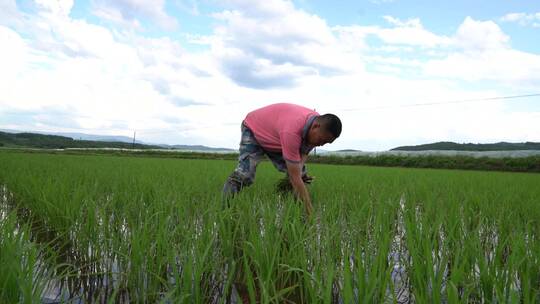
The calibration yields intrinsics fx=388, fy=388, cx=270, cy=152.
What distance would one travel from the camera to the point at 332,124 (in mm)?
2314

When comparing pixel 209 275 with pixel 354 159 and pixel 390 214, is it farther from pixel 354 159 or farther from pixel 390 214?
pixel 354 159

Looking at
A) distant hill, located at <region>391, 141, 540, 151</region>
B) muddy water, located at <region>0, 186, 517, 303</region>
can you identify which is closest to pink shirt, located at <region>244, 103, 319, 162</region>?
muddy water, located at <region>0, 186, 517, 303</region>

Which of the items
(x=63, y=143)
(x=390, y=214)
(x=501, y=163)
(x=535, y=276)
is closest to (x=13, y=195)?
(x=390, y=214)

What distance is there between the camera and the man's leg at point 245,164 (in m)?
3.01

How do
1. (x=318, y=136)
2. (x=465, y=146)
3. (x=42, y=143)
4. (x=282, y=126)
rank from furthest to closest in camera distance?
(x=42, y=143)
(x=465, y=146)
(x=282, y=126)
(x=318, y=136)

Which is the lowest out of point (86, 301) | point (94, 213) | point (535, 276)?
point (86, 301)

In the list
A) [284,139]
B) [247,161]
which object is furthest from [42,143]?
[284,139]

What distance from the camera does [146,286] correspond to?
1424 millimetres

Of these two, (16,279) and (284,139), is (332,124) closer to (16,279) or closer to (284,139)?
(284,139)

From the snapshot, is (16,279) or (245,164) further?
(245,164)

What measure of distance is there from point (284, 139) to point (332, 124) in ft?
1.12

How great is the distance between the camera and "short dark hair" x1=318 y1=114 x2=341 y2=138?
90.8 inches

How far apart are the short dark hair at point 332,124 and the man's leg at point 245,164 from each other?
2.95 ft

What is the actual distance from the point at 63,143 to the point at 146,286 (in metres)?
35.3
